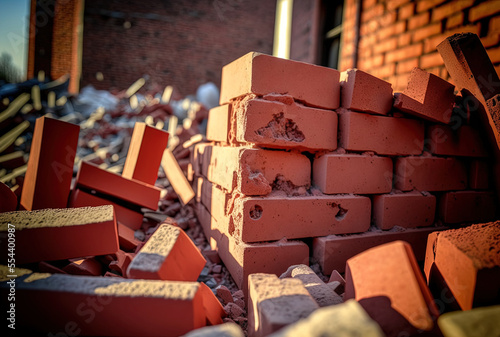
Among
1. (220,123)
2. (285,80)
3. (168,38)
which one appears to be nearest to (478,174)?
(285,80)

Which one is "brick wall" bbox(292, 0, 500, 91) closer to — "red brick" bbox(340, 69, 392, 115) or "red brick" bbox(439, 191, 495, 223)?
"red brick" bbox(439, 191, 495, 223)

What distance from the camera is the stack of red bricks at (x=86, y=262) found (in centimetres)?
111

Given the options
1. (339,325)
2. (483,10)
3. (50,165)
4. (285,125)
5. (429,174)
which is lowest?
(339,325)

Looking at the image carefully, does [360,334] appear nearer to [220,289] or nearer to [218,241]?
[220,289]

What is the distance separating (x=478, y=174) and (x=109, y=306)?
2727 millimetres

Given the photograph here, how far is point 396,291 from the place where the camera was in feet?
3.56

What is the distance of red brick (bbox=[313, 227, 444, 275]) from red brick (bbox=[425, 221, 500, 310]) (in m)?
0.46

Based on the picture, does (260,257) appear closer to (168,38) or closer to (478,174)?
(478,174)

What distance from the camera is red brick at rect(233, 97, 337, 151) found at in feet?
5.70

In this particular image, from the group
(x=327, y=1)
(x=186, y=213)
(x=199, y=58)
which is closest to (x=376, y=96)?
(x=186, y=213)

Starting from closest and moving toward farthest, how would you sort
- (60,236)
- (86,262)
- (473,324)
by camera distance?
(473,324) < (60,236) < (86,262)

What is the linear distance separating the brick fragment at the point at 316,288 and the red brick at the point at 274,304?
170 millimetres

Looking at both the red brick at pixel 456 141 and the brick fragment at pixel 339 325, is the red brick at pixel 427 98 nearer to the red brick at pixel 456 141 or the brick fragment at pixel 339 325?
the red brick at pixel 456 141

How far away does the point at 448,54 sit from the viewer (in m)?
1.99
